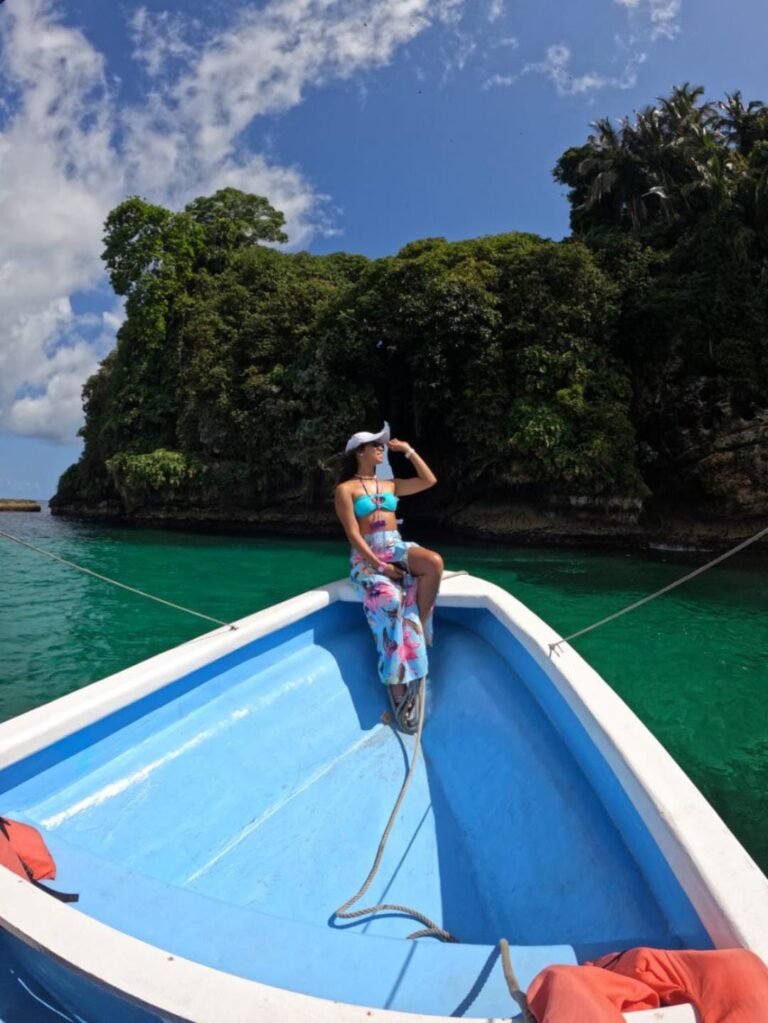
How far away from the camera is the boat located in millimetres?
1080

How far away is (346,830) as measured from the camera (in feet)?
6.99

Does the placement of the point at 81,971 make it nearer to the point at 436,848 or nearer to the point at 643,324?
the point at 436,848

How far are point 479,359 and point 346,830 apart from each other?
1542cm

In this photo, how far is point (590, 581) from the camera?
9.83m

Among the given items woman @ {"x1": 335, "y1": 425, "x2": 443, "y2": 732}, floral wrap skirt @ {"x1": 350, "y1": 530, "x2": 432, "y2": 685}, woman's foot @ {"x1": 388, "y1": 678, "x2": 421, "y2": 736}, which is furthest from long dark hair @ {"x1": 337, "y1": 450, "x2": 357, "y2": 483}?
woman's foot @ {"x1": 388, "y1": 678, "x2": 421, "y2": 736}

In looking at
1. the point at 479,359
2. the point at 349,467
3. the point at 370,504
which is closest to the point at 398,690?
the point at 370,504

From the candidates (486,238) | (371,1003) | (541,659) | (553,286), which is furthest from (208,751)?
(486,238)

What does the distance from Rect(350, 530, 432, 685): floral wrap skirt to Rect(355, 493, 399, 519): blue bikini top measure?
0.13 metres

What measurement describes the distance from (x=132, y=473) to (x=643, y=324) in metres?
17.8

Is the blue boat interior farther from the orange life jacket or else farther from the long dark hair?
the long dark hair

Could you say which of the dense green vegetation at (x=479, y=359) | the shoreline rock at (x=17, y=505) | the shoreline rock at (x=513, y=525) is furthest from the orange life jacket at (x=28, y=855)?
the shoreline rock at (x=17, y=505)

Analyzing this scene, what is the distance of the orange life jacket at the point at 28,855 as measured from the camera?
4.13 ft

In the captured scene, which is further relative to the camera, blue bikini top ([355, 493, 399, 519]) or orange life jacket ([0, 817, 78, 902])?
blue bikini top ([355, 493, 399, 519])

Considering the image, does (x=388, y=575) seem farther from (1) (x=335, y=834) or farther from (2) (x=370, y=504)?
(1) (x=335, y=834)
